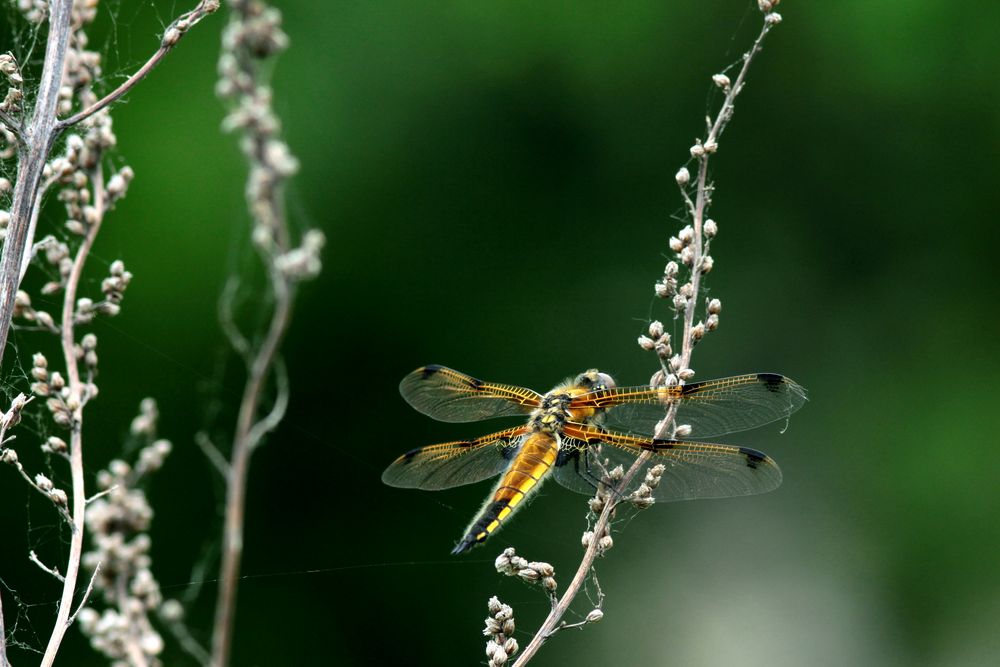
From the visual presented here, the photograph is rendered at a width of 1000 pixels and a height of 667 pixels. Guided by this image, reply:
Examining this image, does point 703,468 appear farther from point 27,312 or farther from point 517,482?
point 27,312

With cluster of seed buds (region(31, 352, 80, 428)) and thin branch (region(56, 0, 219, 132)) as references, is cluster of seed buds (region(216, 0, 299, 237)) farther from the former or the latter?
cluster of seed buds (region(31, 352, 80, 428))

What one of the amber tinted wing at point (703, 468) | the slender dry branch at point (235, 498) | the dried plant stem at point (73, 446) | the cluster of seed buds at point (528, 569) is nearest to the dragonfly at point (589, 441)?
the amber tinted wing at point (703, 468)

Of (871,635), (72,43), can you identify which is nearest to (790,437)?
(871,635)

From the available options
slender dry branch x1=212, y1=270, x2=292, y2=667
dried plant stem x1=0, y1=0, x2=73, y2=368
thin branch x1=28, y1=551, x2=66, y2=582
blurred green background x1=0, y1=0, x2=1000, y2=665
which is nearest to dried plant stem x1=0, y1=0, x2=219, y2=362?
dried plant stem x1=0, y1=0, x2=73, y2=368

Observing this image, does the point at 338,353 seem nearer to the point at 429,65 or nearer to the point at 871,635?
the point at 429,65

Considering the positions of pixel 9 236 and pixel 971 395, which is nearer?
pixel 9 236

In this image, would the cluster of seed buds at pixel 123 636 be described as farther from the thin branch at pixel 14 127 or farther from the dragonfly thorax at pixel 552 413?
the dragonfly thorax at pixel 552 413

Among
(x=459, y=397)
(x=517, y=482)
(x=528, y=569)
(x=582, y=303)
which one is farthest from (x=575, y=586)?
(x=582, y=303)

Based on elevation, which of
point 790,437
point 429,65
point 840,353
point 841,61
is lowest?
point 790,437
